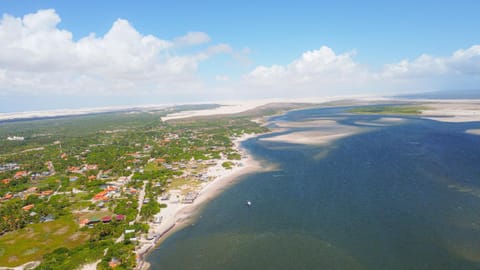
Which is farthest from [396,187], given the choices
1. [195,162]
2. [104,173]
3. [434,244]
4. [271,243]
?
[104,173]

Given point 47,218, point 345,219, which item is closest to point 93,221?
point 47,218

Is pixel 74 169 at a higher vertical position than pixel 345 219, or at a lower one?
higher

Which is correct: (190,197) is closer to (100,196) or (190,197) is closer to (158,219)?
(158,219)

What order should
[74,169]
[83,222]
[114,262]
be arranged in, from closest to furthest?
[114,262] < [83,222] < [74,169]

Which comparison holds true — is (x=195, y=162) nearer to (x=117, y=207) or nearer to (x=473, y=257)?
(x=117, y=207)

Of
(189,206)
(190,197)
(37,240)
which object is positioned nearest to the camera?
(37,240)

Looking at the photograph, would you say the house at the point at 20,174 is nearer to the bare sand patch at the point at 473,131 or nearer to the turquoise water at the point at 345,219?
the turquoise water at the point at 345,219

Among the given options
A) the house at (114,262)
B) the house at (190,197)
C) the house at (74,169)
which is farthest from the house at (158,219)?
the house at (74,169)
